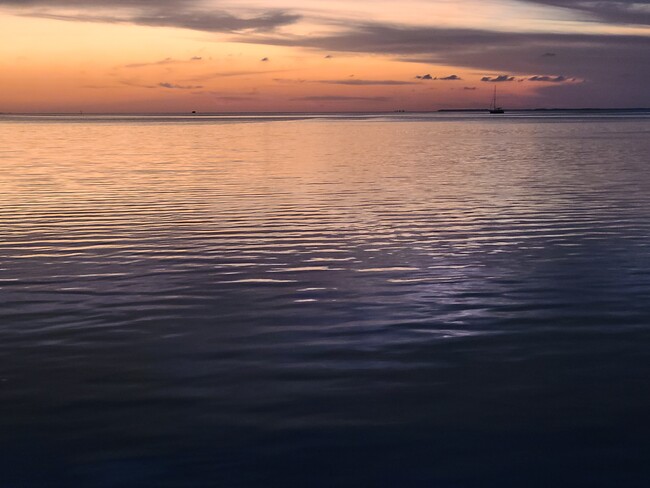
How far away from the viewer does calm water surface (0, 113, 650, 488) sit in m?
7.93

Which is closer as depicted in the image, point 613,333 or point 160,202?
point 613,333

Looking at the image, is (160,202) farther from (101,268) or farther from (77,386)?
(77,386)

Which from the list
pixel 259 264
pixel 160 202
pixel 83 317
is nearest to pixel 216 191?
pixel 160 202

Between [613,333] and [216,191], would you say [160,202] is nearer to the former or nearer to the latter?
[216,191]

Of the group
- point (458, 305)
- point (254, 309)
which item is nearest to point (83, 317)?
point (254, 309)

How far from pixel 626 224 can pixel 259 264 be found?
11.3 meters

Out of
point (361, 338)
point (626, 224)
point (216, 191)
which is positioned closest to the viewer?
point (361, 338)

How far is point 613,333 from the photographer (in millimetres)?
12305

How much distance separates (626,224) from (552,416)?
1585 centimetres

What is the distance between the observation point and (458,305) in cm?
1397

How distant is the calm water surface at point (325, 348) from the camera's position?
7.93 metres

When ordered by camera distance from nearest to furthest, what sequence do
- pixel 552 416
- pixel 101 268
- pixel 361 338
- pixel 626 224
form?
pixel 552 416 < pixel 361 338 < pixel 101 268 < pixel 626 224

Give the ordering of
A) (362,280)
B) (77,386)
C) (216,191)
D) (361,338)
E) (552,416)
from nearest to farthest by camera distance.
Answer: (552,416)
(77,386)
(361,338)
(362,280)
(216,191)

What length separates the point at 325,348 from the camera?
1150cm
